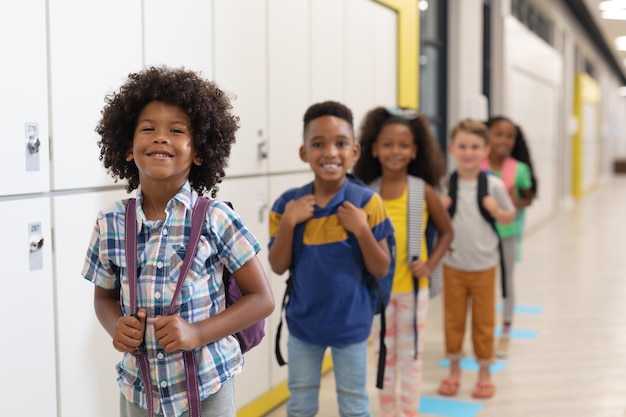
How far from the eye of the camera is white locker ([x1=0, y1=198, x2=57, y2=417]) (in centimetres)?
204

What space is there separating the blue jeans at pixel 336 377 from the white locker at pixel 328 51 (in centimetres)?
170

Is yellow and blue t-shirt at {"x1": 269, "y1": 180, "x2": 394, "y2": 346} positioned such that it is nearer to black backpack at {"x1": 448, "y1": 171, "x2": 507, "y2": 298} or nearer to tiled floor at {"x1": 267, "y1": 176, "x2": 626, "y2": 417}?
tiled floor at {"x1": 267, "y1": 176, "x2": 626, "y2": 417}

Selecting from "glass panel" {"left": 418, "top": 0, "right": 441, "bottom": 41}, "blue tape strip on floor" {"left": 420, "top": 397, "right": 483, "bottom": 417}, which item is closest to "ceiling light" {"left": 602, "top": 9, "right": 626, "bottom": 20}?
"glass panel" {"left": 418, "top": 0, "right": 441, "bottom": 41}

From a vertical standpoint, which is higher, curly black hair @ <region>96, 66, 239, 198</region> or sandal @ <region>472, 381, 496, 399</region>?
curly black hair @ <region>96, 66, 239, 198</region>

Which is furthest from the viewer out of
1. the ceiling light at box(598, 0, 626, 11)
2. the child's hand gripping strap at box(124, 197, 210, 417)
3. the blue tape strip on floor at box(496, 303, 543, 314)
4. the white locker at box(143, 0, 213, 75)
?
the ceiling light at box(598, 0, 626, 11)

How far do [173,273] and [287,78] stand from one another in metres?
2.16

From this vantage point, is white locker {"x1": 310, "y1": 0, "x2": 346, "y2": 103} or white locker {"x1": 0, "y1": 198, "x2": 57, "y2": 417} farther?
white locker {"x1": 310, "y1": 0, "x2": 346, "y2": 103}

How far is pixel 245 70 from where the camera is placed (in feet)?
10.5

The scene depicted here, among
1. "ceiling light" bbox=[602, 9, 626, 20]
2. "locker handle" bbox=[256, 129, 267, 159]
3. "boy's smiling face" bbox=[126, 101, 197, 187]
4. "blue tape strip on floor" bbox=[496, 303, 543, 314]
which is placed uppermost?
"ceiling light" bbox=[602, 9, 626, 20]

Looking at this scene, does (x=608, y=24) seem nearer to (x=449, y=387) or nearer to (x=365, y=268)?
(x=449, y=387)

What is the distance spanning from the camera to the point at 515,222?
14.5 ft

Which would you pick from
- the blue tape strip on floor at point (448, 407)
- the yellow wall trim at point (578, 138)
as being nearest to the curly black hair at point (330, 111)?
the blue tape strip on floor at point (448, 407)

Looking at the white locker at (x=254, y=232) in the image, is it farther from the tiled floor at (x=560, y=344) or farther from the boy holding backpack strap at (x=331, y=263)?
the boy holding backpack strap at (x=331, y=263)

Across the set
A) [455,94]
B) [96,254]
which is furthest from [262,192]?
[455,94]
